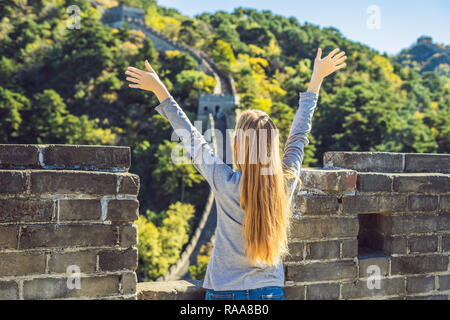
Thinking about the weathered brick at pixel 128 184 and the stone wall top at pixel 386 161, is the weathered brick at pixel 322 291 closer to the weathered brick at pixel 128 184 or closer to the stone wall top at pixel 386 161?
the stone wall top at pixel 386 161

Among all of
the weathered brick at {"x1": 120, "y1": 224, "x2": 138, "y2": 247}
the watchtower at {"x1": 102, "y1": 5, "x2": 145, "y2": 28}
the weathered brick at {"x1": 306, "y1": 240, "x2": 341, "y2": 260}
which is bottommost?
the weathered brick at {"x1": 306, "y1": 240, "x2": 341, "y2": 260}

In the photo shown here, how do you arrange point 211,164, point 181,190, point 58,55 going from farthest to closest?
point 58,55 → point 181,190 → point 211,164

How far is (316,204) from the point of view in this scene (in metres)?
2.42

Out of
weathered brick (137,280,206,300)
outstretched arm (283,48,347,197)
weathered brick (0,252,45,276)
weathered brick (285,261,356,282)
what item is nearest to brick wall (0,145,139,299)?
weathered brick (0,252,45,276)

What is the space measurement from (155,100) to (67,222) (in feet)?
120

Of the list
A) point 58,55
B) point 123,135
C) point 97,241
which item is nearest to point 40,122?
point 123,135

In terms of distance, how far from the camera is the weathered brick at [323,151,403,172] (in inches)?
103

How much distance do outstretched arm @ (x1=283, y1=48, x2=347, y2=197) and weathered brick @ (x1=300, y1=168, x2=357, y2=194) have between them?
0.39 m

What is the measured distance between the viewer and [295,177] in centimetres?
190

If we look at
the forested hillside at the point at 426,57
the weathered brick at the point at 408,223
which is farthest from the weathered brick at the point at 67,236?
the forested hillside at the point at 426,57

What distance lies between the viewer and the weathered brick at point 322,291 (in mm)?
2445

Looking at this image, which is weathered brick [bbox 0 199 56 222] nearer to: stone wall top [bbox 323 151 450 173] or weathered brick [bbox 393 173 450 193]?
stone wall top [bbox 323 151 450 173]

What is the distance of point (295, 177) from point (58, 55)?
4304 centimetres
